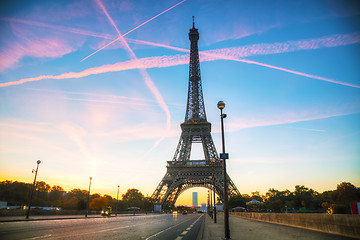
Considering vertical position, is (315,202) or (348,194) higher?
(348,194)

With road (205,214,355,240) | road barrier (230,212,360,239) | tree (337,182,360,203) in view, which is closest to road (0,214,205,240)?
road (205,214,355,240)

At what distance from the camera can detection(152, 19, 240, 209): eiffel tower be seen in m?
64.0

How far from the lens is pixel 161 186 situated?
64.3m

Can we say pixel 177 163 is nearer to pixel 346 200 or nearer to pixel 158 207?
pixel 158 207

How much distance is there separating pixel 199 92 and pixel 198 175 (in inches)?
1144

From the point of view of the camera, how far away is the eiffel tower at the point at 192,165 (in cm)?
6400

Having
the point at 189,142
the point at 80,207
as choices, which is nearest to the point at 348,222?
the point at 189,142

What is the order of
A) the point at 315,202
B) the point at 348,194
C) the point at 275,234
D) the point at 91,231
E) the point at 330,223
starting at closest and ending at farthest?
the point at 330,223
the point at 275,234
the point at 91,231
the point at 348,194
the point at 315,202

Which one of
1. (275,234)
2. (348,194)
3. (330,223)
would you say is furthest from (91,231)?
(348,194)

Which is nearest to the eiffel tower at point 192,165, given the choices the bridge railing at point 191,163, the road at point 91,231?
the bridge railing at point 191,163

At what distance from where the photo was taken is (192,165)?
67062 mm

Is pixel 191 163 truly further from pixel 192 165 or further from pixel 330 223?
pixel 330 223

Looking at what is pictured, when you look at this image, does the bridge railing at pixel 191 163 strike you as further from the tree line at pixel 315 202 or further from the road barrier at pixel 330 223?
the road barrier at pixel 330 223

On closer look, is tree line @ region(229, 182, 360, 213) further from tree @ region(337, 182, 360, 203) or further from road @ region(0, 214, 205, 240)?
road @ region(0, 214, 205, 240)
